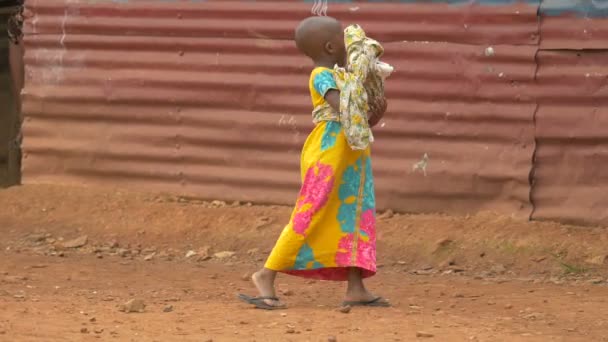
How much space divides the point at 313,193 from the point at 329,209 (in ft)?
0.35

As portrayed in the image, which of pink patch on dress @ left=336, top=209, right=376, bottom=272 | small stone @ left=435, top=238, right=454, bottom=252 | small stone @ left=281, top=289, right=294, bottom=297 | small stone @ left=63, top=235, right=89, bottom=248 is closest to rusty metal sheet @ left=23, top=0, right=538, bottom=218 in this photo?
small stone @ left=435, top=238, right=454, bottom=252

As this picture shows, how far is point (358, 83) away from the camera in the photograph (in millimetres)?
5758

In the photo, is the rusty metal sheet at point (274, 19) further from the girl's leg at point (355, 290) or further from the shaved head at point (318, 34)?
the girl's leg at point (355, 290)

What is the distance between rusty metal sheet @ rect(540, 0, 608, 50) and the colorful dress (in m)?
2.25

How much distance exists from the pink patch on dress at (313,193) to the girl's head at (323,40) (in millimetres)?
496

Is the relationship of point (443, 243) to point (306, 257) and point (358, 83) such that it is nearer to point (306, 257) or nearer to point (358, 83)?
point (306, 257)

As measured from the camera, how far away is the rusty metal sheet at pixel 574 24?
7574mm

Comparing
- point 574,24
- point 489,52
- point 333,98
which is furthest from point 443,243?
point 333,98

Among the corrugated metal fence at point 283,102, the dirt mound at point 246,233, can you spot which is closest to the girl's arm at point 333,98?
the dirt mound at point 246,233

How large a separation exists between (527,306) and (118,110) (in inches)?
151

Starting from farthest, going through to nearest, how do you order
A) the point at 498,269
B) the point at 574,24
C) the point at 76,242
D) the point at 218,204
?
the point at 218,204, the point at 76,242, the point at 574,24, the point at 498,269

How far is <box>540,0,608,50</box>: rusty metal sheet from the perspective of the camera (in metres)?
7.57

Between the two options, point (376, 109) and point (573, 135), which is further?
point (573, 135)

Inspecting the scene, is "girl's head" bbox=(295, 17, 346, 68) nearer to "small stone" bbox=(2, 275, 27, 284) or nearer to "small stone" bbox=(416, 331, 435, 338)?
"small stone" bbox=(416, 331, 435, 338)
